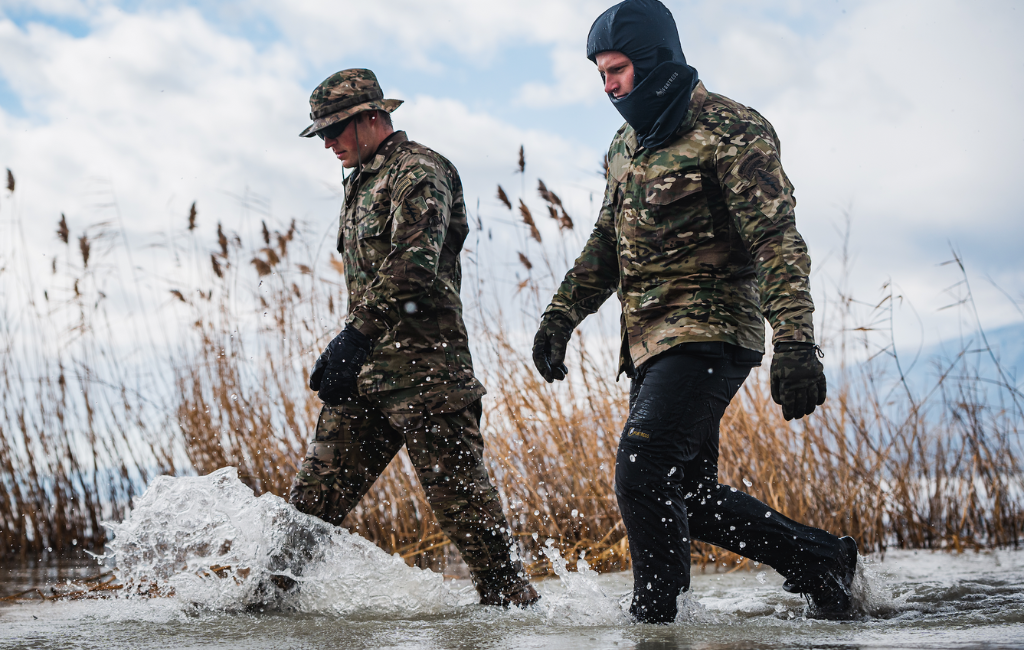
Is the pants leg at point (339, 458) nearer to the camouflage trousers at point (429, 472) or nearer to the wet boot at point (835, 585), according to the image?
the camouflage trousers at point (429, 472)

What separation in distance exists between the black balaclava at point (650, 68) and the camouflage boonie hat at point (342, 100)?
2.80 ft

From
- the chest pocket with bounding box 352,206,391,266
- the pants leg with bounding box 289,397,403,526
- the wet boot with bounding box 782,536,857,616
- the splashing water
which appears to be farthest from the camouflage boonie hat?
the wet boot with bounding box 782,536,857,616

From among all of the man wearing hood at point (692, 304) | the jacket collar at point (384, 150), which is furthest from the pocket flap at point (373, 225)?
the man wearing hood at point (692, 304)

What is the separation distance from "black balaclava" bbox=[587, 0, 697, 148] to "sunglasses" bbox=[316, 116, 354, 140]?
3.07ft

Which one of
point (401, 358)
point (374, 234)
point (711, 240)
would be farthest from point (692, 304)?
point (374, 234)

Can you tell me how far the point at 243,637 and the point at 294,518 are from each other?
1.49 feet

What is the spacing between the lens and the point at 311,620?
2684 millimetres

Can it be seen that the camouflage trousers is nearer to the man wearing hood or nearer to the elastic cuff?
the elastic cuff

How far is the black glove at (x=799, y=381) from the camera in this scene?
6.73 feet

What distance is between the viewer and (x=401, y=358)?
2.71 meters

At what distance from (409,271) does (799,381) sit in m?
1.16

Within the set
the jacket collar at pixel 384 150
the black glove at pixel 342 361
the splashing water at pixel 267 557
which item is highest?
the jacket collar at pixel 384 150

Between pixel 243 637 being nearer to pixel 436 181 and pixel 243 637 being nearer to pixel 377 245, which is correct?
pixel 377 245

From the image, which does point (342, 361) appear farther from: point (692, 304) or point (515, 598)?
point (692, 304)
